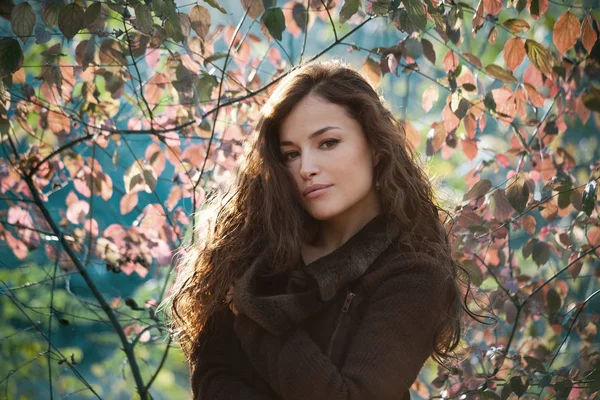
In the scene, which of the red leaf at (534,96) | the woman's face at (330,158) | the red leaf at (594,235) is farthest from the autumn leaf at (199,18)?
the red leaf at (594,235)

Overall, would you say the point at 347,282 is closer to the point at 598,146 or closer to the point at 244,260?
the point at 244,260

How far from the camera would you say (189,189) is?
3.01 meters

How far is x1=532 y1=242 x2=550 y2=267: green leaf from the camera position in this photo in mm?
2637

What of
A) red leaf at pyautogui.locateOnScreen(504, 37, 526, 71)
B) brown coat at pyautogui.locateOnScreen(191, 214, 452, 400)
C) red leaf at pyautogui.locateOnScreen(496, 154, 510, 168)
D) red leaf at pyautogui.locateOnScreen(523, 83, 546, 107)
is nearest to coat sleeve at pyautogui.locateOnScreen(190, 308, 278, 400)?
brown coat at pyautogui.locateOnScreen(191, 214, 452, 400)

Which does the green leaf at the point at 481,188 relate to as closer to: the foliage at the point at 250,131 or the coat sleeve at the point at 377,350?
the foliage at the point at 250,131

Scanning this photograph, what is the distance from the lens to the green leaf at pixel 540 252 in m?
2.64

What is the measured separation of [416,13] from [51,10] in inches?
36.2

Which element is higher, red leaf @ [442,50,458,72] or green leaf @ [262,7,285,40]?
red leaf @ [442,50,458,72]

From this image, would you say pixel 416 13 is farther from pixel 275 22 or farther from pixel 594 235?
pixel 594 235

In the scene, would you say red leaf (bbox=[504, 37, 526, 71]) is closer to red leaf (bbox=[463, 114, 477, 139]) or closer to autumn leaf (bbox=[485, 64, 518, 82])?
autumn leaf (bbox=[485, 64, 518, 82])

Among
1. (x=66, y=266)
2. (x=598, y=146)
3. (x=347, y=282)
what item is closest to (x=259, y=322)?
(x=347, y=282)

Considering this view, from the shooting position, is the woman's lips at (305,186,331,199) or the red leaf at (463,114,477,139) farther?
the red leaf at (463,114,477,139)

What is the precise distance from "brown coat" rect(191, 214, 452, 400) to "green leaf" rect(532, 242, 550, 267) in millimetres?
927

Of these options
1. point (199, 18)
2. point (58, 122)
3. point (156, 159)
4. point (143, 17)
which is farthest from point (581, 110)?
point (58, 122)
